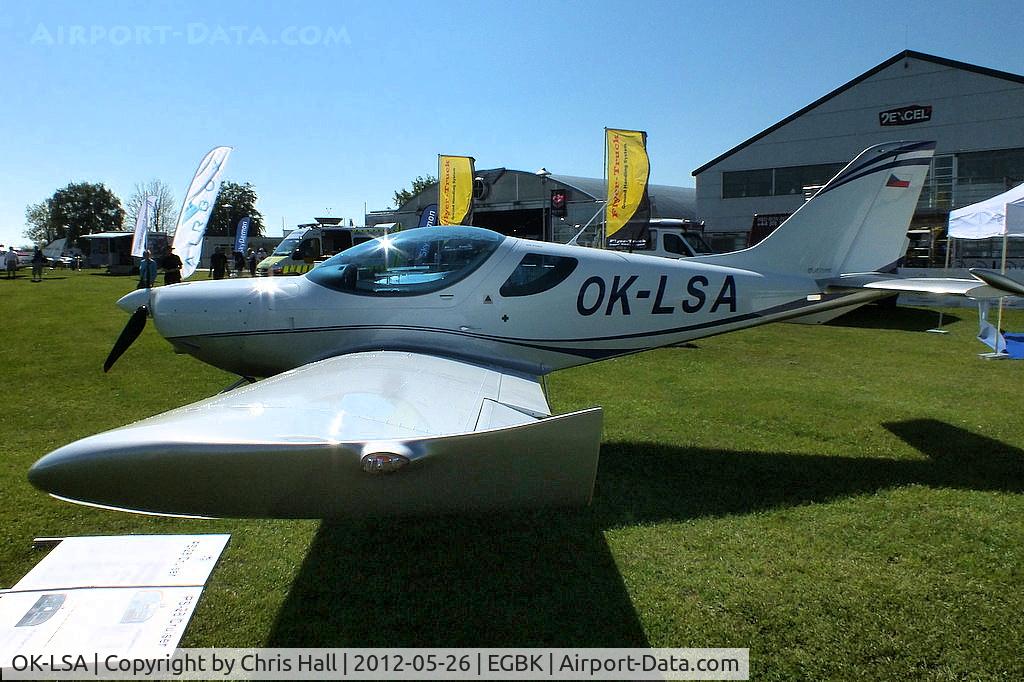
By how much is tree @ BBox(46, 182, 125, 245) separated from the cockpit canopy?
3680 inches

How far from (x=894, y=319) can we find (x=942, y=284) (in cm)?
1186

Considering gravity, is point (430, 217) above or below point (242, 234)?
above

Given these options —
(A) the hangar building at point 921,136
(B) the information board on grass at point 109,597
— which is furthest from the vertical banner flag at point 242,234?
(B) the information board on grass at point 109,597

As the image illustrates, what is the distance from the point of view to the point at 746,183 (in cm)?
2936

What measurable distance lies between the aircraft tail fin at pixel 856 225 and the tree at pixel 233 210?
307 feet

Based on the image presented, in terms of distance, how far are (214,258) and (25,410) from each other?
12.1 meters

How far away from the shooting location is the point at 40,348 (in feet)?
33.7

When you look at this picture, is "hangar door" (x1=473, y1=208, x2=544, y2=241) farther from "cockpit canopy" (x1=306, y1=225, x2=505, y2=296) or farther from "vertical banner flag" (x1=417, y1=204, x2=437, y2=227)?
"cockpit canopy" (x1=306, y1=225, x2=505, y2=296)

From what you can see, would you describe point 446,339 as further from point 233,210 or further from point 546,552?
point 233,210

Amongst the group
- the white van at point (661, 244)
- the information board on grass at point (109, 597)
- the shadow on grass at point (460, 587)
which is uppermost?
the white van at point (661, 244)

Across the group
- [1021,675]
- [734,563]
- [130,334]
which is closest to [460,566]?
[734,563]

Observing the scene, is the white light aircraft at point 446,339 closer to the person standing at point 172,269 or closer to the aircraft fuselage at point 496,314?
the aircraft fuselage at point 496,314

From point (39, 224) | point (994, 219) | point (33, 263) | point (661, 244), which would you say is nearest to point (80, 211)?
point (39, 224)

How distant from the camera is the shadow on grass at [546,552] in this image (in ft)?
9.69
